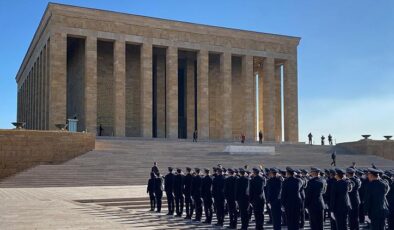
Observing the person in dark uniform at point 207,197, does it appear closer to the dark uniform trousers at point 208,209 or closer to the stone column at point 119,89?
the dark uniform trousers at point 208,209

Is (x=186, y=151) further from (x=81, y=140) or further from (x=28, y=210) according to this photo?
(x=28, y=210)

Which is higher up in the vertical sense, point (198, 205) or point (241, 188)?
point (241, 188)

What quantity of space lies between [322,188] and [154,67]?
116 ft

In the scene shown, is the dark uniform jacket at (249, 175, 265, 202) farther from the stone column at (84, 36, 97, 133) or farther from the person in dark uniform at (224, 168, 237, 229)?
the stone column at (84, 36, 97, 133)

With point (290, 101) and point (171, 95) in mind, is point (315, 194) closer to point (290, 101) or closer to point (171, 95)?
point (171, 95)

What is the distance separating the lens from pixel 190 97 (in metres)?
45.0

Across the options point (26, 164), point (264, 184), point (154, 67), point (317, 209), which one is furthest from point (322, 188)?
point (154, 67)

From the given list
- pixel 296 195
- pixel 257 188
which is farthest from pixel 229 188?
pixel 296 195

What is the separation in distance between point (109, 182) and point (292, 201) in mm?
14734

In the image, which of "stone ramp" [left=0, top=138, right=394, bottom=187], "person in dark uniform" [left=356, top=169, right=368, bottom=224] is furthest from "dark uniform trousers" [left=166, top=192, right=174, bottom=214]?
"stone ramp" [left=0, top=138, right=394, bottom=187]

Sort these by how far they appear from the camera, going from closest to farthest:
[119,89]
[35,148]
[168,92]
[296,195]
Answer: [296,195], [35,148], [119,89], [168,92]

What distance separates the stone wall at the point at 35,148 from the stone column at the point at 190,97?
17.0 metres

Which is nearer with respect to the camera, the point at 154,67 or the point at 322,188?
the point at 322,188

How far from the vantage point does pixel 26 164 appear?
86.2 feet
